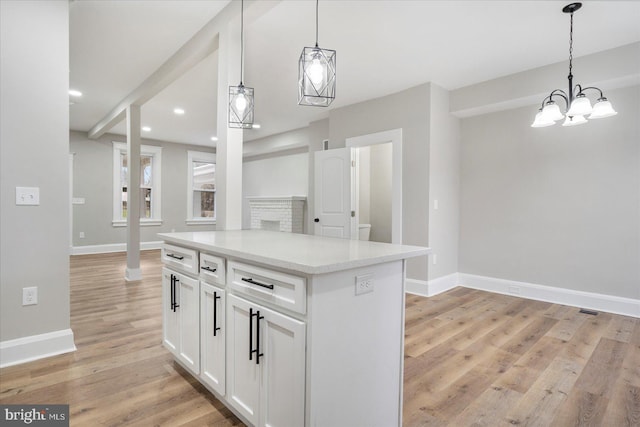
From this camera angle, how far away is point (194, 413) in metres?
1.74

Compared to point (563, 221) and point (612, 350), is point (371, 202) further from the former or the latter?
point (612, 350)

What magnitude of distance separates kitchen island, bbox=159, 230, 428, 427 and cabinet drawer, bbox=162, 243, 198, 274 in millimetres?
182

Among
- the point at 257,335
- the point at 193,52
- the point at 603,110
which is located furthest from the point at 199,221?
the point at 603,110

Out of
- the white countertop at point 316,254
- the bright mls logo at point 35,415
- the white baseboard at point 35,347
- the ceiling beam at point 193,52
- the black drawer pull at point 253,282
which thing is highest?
the ceiling beam at point 193,52

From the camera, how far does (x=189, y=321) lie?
201 centimetres

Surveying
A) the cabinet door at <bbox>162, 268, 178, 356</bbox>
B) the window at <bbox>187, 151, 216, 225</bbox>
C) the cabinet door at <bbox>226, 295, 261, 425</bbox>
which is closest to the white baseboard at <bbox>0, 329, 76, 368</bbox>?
the cabinet door at <bbox>162, 268, 178, 356</bbox>

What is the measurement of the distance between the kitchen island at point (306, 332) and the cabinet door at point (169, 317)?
0.46 meters

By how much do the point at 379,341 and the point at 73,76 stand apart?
15.7 ft

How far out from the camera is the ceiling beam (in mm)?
2461

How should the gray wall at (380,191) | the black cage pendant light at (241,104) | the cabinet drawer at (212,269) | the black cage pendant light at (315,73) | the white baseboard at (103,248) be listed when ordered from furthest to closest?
1. the white baseboard at (103,248)
2. the gray wall at (380,191)
3. the black cage pendant light at (241,104)
4. the black cage pendant light at (315,73)
5. the cabinet drawer at (212,269)

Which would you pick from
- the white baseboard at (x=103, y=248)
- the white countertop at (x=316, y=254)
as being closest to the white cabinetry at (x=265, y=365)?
Result: the white countertop at (x=316, y=254)

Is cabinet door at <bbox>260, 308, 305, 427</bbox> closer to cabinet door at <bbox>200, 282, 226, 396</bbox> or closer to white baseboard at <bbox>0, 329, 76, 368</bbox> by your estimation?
cabinet door at <bbox>200, 282, 226, 396</bbox>

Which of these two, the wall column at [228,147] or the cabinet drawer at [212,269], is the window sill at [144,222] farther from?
the cabinet drawer at [212,269]

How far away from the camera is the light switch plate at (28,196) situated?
2238 mm
